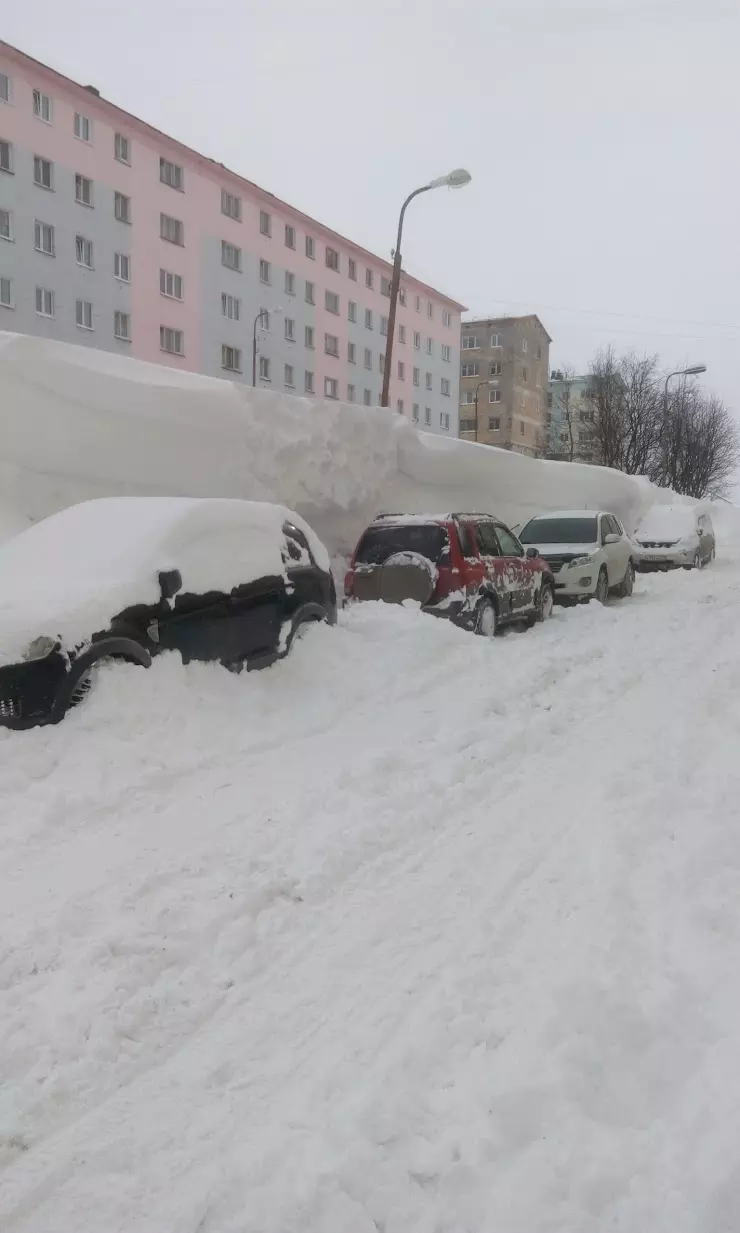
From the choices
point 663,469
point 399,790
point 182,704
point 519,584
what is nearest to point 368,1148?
point 399,790

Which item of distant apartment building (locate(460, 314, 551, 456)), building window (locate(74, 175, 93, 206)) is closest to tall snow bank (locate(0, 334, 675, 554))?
building window (locate(74, 175, 93, 206))

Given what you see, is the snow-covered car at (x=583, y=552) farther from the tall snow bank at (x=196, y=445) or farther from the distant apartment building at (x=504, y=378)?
the distant apartment building at (x=504, y=378)

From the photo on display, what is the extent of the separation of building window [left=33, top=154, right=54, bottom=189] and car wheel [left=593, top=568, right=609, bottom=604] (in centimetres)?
2680

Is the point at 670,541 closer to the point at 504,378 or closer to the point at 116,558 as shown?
the point at 116,558

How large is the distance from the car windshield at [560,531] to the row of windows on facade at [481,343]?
62338mm

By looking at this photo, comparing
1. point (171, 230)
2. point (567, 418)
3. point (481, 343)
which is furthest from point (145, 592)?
point (481, 343)

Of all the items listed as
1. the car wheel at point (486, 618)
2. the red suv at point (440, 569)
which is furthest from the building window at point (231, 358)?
the car wheel at point (486, 618)

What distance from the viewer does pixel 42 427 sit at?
10.3 meters

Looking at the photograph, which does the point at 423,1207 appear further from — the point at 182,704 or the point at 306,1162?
the point at 182,704

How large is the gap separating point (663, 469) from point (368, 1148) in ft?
157

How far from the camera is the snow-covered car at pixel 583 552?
44.5 ft

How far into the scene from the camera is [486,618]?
33.3 feet

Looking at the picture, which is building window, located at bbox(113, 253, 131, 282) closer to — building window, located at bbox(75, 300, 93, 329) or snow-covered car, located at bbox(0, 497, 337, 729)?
building window, located at bbox(75, 300, 93, 329)

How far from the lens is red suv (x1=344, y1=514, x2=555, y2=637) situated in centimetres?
972
